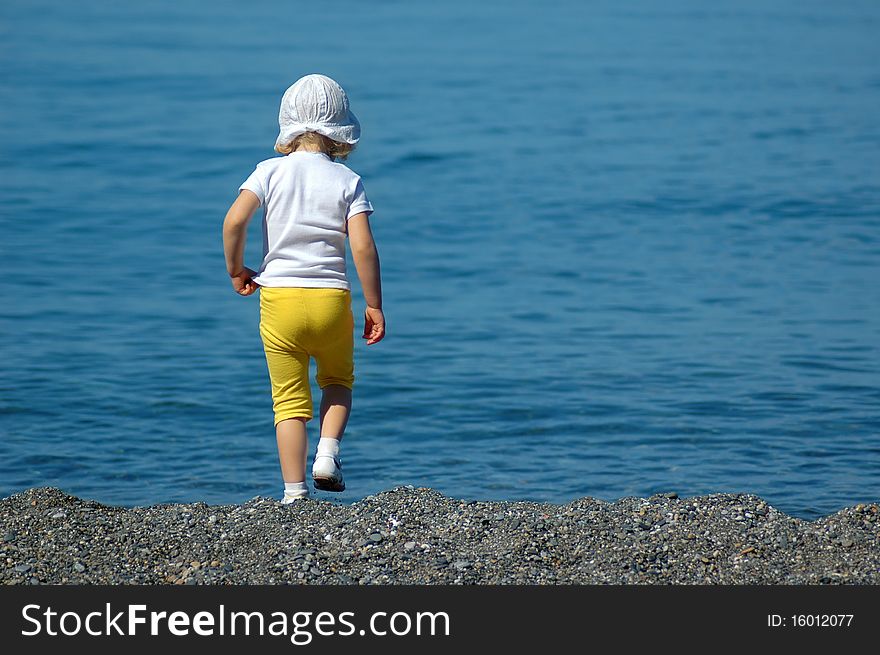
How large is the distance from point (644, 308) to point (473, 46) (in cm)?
1726

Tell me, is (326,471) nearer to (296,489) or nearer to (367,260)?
(296,489)

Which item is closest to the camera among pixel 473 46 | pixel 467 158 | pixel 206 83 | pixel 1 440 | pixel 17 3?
pixel 1 440

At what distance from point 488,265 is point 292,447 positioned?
23.4 ft

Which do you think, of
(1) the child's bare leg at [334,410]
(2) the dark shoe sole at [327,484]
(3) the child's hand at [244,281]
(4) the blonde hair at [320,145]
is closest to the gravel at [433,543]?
(2) the dark shoe sole at [327,484]

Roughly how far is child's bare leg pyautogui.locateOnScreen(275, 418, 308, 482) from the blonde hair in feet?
3.78

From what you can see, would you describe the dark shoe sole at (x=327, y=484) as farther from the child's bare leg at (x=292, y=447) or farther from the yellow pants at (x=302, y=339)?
the yellow pants at (x=302, y=339)

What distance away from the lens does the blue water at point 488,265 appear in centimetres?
736

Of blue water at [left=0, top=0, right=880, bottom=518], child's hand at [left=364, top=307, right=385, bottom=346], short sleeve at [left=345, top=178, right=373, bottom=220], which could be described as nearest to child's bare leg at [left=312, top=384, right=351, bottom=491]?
child's hand at [left=364, top=307, right=385, bottom=346]

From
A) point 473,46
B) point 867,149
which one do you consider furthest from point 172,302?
point 473,46

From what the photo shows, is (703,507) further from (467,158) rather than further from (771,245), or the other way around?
(467,158)

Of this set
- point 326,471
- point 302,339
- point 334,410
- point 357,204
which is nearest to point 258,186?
point 357,204

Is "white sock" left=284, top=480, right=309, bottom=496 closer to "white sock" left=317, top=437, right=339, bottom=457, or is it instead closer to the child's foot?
the child's foot

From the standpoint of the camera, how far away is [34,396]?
26.8 feet

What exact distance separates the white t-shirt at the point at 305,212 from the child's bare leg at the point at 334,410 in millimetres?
501
